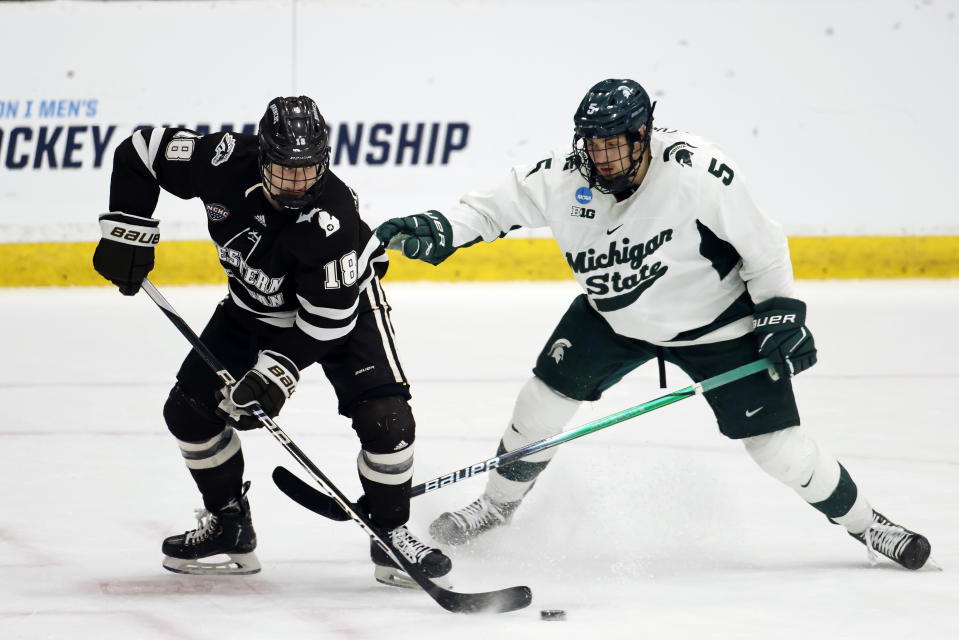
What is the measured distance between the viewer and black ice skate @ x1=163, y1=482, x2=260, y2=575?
2562 mm

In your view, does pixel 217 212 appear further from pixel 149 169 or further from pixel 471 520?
pixel 471 520

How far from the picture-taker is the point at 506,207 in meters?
2.69

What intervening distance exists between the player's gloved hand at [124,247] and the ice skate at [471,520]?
2.84 feet

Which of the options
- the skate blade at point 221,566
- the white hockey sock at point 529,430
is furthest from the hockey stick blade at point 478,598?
the white hockey sock at point 529,430

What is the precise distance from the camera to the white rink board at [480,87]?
5.80 meters

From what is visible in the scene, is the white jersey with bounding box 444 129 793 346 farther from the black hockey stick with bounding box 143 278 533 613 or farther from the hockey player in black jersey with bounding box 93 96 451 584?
the black hockey stick with bounding box 143 278 533 613

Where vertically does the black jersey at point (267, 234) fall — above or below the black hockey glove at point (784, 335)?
above

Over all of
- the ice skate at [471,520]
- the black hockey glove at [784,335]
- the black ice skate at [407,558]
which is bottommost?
the ice skate at [471,520]

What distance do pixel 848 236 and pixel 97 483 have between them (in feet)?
13.6

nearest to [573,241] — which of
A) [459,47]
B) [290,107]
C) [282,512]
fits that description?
[290,107]

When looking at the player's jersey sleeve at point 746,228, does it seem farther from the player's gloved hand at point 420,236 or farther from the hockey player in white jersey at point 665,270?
the player's gloved hand at point 420,236

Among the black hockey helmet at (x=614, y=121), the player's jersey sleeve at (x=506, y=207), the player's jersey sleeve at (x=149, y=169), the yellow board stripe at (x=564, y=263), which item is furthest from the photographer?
the yellow board stripe at (x=564, y=263)

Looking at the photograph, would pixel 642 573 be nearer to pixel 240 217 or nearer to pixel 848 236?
pixel 240 217

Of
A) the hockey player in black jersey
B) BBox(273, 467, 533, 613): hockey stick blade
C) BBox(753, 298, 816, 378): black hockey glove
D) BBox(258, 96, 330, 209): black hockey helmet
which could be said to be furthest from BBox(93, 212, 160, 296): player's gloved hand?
BBox(753, 298, 816, 378): black hockey glove
